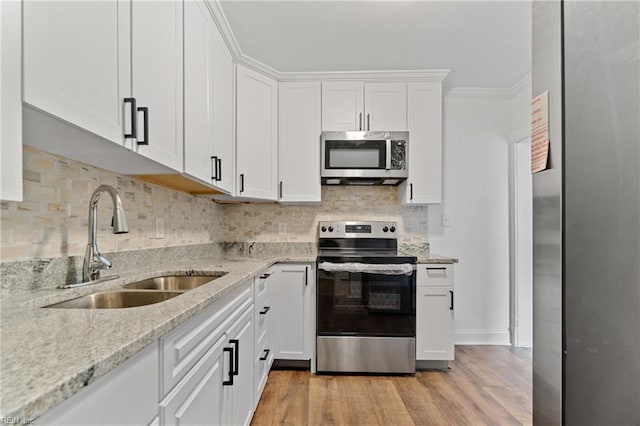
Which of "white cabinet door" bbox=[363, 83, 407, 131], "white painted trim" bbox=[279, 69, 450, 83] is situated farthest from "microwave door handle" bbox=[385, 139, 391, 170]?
"white painted trim" bbox=[279, 69, 450, 83]

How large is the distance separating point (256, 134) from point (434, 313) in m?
2.03

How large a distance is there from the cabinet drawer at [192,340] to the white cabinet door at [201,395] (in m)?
0.03

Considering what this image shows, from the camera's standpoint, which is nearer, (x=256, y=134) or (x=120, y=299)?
(x=120, y=299)

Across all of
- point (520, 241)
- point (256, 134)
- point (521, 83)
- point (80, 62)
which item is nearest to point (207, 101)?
point (256, 134)

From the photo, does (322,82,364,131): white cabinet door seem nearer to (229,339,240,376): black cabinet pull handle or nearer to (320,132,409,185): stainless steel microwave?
(320,132,409,185): stainless steel microwave

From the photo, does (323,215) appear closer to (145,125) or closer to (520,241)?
(520,241)

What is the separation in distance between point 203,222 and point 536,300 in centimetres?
243

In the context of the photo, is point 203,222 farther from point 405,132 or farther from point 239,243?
point 405,132

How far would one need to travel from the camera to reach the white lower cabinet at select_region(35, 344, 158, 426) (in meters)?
0.51

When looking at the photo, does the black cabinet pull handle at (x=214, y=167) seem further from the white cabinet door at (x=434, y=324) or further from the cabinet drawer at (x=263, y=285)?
the white cabinet door at (x=434, y=324)

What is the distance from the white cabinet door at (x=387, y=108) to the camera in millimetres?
2820

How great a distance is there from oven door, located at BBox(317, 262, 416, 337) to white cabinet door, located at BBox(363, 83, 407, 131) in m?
1.21

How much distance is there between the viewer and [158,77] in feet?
4.31

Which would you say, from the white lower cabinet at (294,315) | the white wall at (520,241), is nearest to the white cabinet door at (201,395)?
the white lower cabinet at (294,315)
